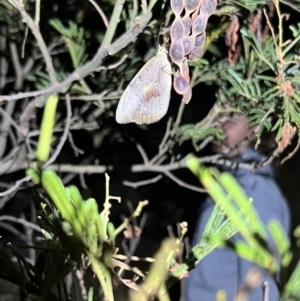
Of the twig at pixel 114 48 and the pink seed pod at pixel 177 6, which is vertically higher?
the pink seed pod at pixel 177 6

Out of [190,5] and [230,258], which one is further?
[230,258]

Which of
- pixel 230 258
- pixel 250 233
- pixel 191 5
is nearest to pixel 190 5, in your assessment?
pixel 191 5

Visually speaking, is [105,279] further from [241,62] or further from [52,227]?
[241,62]

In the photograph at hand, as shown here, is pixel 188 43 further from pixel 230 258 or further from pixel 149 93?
pixel 230 258

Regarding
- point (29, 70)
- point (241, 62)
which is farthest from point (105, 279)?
point (29, 70)

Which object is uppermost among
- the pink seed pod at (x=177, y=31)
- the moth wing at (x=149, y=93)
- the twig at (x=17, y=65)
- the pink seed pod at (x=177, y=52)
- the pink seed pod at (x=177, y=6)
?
the pink seed pod at (x=177, y=6)

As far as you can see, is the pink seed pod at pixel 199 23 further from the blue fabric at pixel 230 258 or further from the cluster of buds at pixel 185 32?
the blue fabric at pixel 230 258

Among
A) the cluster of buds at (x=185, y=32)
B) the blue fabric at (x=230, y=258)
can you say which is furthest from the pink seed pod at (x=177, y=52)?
the blue fabric at (x=230, y=258)
